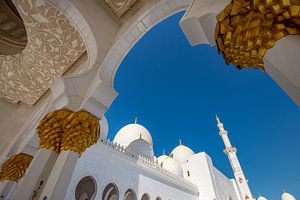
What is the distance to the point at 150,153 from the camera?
38.9 feet

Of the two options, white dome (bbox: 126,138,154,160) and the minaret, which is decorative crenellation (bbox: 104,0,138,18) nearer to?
white dome (bbox: 126,138,154,160)

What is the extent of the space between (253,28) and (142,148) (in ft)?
38.0

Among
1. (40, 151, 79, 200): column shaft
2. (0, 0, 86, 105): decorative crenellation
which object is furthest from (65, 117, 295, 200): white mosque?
(40, 151, 79, 200): column shaft

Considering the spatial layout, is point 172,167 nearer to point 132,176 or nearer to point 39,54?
point 132,176

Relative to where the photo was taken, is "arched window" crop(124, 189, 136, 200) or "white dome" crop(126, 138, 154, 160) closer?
"arched window" crop(124, 189, 136, 200)

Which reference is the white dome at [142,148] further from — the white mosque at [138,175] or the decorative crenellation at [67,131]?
the decorative crenellation at [67,131]

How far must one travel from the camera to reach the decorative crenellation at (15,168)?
9.12 ft

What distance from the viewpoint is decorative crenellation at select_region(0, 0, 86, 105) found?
2.43 metres

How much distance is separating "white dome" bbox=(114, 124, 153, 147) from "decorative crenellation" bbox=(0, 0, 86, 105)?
818cm

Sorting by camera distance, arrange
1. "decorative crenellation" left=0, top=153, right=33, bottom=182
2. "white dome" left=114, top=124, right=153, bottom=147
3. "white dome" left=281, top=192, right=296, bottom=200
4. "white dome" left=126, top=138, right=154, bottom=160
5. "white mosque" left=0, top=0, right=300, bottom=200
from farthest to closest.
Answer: "white dome" left=281, top=192, right=296, bottom=200
"white dome" left=114, top=124, right=153, bottom=147
"white dome" left=126, top=138, right=154, bottom=160
"decorative crenellation" left=0, top=153, right=33, bottom=182
"white mosque" left=0, top=0, right=300, bottom=200

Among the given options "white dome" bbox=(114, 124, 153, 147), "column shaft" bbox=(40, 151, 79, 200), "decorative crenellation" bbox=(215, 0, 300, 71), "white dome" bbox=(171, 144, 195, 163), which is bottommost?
"column shaft" bbox=(40, 151, 79, 200)

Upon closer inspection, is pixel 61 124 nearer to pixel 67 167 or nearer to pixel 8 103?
pixel 67 167

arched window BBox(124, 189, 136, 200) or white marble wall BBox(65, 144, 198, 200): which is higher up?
white marble wall BBox(65, 144, 198, 200)

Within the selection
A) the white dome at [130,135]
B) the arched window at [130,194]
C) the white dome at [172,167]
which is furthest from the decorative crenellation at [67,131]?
the white dome at [172,167]
